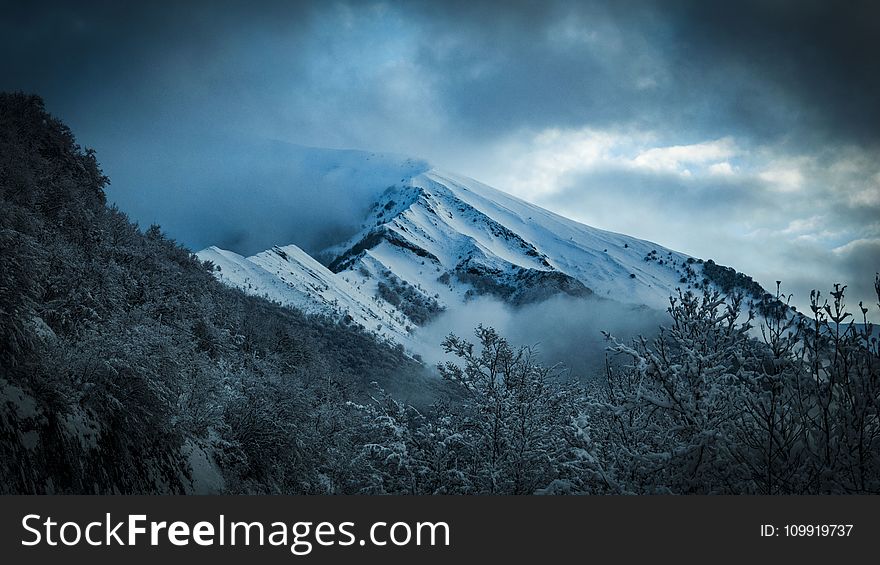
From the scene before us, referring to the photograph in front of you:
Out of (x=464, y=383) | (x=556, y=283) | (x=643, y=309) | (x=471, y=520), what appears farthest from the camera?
(x=556, y=283)

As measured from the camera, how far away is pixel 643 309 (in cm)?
14900

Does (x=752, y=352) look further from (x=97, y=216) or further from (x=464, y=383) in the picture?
(x=97, y=216)

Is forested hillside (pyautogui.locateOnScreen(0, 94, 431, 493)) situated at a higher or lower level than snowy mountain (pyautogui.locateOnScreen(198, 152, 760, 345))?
lower

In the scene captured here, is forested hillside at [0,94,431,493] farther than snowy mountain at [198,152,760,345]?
No

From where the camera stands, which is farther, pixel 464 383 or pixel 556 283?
pixel 556 283

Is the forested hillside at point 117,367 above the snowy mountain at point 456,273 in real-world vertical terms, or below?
below

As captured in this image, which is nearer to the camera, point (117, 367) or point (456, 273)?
point (117, 367)

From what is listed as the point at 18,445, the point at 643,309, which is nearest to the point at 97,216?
the point at 18,445

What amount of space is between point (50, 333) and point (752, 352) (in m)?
12.5

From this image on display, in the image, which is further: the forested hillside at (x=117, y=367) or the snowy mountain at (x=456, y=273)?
the snowy mountain at (x=456, y=273)

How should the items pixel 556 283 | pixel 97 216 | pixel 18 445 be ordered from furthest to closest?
pixel 556 283 < pixel 97 216 < pixel 18 445

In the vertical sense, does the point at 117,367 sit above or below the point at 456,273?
below

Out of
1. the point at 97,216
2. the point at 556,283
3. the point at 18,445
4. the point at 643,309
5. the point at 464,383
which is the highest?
the point at 556,283

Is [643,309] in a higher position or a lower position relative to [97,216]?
higher
